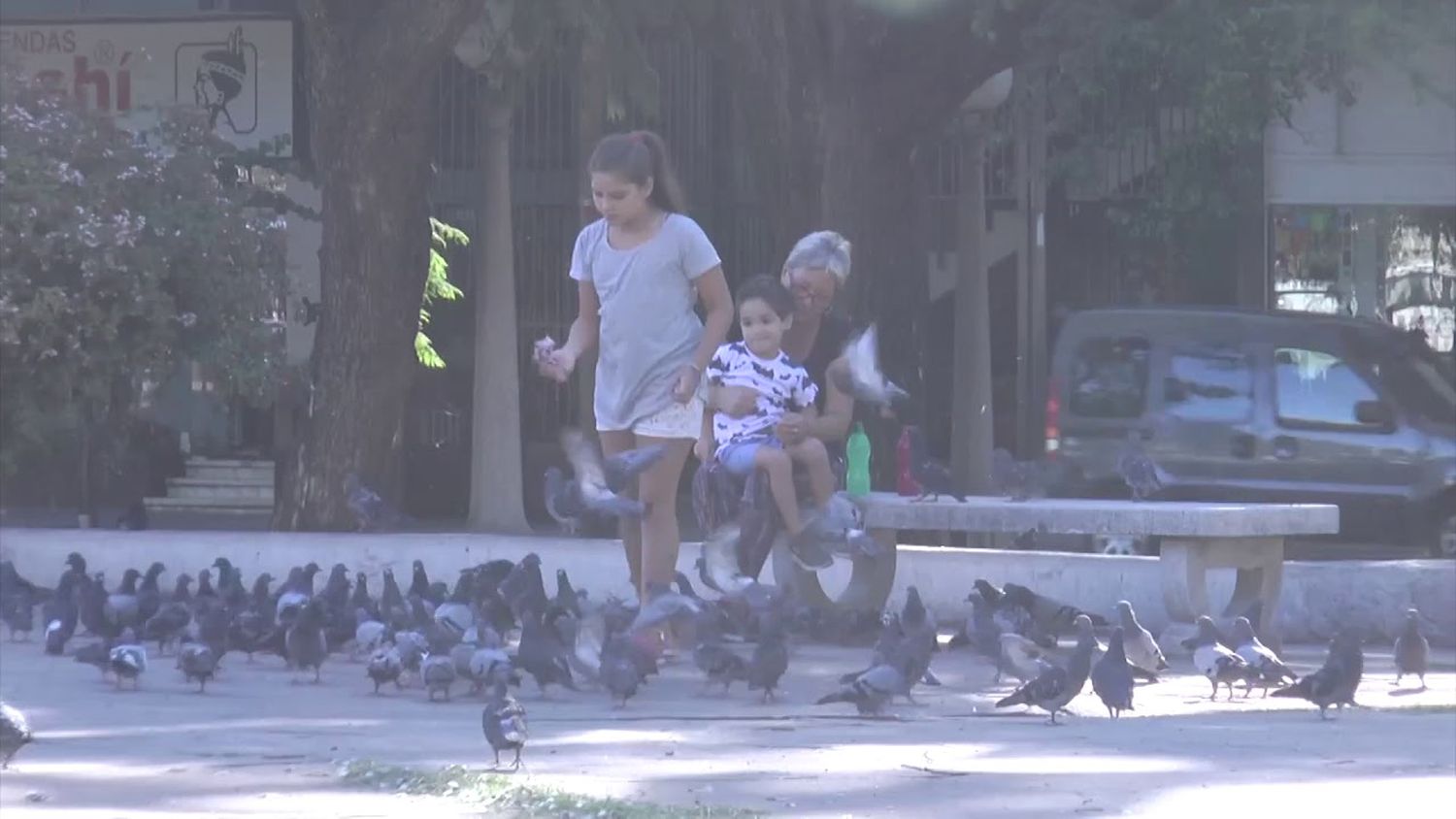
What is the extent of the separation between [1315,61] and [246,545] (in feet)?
25.6

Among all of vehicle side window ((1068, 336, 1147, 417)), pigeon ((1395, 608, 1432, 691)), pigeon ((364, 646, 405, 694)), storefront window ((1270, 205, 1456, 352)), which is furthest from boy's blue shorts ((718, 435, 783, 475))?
storefront window ((1270, 205, 1456, 352))

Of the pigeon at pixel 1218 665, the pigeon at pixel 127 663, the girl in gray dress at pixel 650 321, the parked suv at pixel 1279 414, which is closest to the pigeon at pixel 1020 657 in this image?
the pigeon at pixel 1218 665

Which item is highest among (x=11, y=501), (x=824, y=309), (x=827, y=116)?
(x=827, y=116)

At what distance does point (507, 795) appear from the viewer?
563cm

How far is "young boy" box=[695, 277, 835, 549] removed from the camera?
8047 mm

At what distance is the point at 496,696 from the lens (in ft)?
21.0

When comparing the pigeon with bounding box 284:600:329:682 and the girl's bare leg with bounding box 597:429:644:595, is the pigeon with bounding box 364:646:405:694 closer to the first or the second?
the pigeon with bounding box 284:600:329:682

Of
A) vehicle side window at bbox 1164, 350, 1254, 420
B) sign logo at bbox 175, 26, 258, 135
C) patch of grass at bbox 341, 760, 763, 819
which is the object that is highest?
sign logo at bbox 175, 26, 258, 135

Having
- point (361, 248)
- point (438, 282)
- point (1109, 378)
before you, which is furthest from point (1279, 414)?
point (438, 282)

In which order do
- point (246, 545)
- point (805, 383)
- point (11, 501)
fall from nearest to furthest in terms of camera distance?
1. point (805, 383)
2. point (246, 545)
3. point (11, 501)

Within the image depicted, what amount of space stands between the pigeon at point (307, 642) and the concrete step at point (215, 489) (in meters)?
13.4

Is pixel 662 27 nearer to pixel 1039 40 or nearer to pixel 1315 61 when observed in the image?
pixel 1039 40

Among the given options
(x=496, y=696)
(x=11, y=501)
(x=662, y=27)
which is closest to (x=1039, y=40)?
(x=662, y=27)

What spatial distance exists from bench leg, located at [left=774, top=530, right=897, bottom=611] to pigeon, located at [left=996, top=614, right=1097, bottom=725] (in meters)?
2.14
